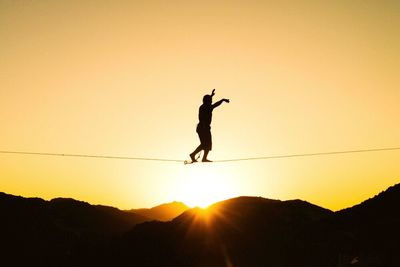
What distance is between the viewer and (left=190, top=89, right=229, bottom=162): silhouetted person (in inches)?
736

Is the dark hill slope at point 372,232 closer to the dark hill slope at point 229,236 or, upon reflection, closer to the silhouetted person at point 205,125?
the dark hill slope at point 229,236

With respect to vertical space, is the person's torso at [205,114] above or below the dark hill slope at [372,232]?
above

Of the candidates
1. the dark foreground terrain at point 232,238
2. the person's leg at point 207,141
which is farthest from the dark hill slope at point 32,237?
the person's leg at point 207,141

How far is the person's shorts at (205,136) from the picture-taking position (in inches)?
756

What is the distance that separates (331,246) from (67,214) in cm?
15903

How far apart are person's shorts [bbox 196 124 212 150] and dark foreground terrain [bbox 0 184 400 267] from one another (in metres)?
35.2

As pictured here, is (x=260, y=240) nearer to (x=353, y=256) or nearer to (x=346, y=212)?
(x=346, y=212)

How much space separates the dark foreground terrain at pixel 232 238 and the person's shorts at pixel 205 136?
35.2 m

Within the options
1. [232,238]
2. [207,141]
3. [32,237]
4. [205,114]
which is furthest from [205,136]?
[32,237]

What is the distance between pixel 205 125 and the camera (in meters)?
19.1

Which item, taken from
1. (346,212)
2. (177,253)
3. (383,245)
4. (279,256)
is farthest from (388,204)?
(177,253)

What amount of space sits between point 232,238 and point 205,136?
80.1 m

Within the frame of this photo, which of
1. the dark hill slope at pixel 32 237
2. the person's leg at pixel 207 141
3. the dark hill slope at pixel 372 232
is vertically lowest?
the dark hill slope at pixel 32 237

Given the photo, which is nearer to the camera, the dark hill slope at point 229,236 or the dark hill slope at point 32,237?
the dark hill slope at point 229,236
